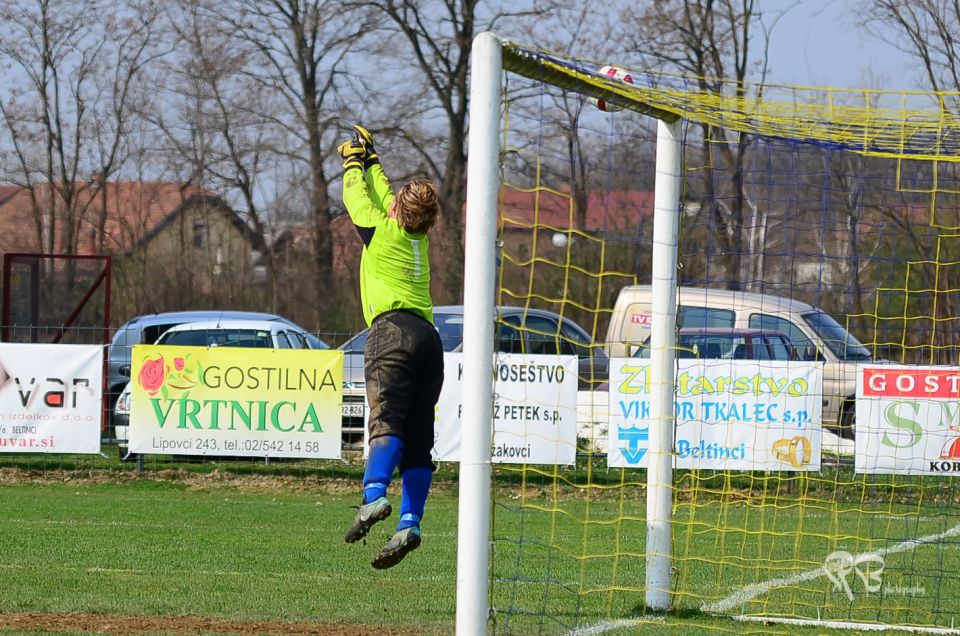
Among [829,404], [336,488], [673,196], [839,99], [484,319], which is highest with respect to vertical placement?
[839,99]

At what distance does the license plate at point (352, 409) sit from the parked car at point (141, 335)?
2343mm

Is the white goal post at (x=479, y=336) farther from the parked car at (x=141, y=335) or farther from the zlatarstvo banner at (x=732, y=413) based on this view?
the parked car at (x=141, y=335)

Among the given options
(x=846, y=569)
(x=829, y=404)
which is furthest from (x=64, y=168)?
(x=846, y=569)

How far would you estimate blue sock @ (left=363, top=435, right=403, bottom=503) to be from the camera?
21.2 ft

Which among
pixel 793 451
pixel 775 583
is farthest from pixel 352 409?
pixel 775 583

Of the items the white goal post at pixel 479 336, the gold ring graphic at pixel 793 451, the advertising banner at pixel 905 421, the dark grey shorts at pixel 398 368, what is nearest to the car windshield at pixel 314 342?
the gold ring graphic at pixel 793 451

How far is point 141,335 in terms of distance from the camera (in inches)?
710

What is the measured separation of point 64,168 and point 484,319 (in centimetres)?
2486

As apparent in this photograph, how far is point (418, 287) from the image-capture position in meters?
6.73

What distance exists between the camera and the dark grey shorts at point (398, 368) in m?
6.56

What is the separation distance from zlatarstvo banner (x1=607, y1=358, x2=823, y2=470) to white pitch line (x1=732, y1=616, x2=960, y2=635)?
6175 millimetres

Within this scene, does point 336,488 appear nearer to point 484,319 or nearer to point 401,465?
point 401,465

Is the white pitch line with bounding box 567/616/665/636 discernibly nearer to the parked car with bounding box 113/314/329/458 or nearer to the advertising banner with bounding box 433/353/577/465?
the advertising banner with bounding box 433/353/577/465

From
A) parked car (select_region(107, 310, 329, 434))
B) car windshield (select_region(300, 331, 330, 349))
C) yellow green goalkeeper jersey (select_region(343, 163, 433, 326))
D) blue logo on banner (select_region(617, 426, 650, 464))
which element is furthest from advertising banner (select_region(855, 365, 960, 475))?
yellow green goalkeeper jersey (select_region(343, 163, 433, 326))
